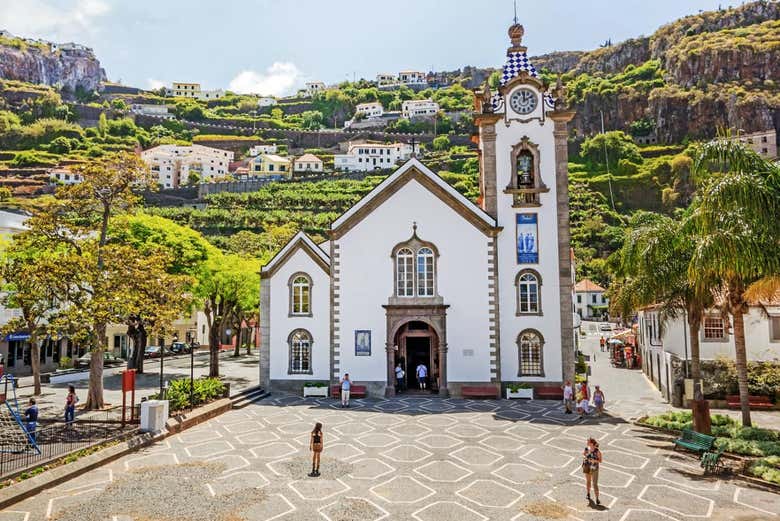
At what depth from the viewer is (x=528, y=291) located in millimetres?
27797

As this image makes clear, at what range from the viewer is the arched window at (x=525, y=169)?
28816 millimetres

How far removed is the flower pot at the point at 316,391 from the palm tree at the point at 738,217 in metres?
18.4

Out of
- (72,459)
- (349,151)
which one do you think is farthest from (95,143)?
(72,459)

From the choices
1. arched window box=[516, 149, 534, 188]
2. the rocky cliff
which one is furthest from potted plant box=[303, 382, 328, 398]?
the rocky cliff

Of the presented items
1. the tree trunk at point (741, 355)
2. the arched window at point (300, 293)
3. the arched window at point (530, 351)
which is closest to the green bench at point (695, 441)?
the tree trunk at point (741, 355)

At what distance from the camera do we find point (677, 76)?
554 ft

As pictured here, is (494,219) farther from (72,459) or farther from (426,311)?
(72,459)

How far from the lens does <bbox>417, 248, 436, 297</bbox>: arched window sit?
2820 cm

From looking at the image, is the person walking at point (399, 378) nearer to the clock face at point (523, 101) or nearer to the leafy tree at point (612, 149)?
the clock face at point (523, 101)

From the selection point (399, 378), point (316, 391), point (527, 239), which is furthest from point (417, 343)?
point (527, 239)

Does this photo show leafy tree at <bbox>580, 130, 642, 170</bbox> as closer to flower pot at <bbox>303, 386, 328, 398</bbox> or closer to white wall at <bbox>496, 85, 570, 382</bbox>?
white wall at <bbox>496, 85, 570, 382</bbox>

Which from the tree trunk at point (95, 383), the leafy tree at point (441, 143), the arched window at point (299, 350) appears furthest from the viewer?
the leafy tree at point (441, 143)

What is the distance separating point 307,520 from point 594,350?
51158 mm

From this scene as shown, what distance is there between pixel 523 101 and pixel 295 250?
1491cm
